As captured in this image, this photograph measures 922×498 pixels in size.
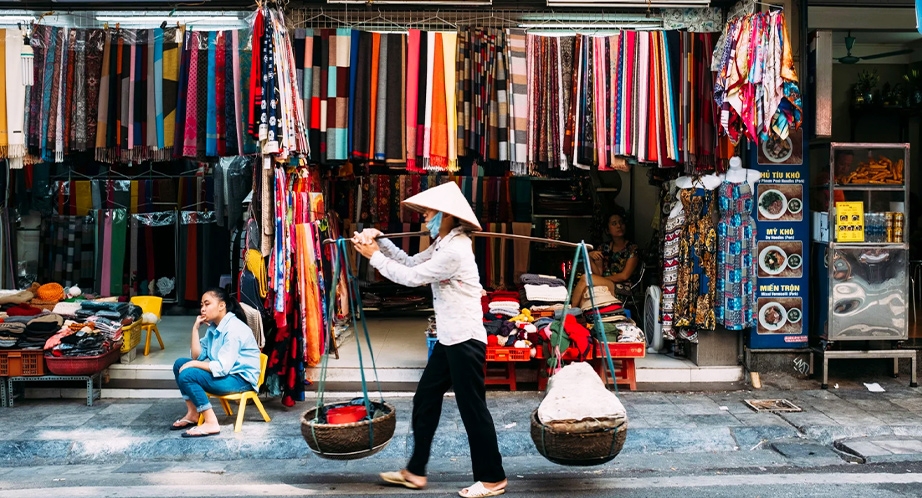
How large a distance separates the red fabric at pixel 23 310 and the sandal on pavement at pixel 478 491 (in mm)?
4894

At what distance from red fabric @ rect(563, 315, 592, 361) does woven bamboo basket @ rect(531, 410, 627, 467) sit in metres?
2.41

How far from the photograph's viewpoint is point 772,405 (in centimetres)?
717

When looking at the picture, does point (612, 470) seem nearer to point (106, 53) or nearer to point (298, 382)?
point (298, 382)

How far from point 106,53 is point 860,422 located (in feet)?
22.7

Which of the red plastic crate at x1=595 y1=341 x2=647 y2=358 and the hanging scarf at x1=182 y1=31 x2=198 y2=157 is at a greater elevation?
the hanging scarf at x1=182 y1=31 x2=198 y2=157

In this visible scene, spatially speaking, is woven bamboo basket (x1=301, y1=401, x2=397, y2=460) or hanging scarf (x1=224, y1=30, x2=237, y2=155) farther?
hanging scarf (x1=224, y1=30, x2=237, y2=155)

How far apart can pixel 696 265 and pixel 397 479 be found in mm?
3859

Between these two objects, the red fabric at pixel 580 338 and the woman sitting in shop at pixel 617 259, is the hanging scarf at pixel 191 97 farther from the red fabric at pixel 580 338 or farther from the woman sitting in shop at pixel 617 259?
the woman sitting in shop at pixel 617 259

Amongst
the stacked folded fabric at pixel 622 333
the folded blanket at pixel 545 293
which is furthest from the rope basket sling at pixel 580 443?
the folded blanket at pixel 545 293

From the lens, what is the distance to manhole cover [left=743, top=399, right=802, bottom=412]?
7059 mm

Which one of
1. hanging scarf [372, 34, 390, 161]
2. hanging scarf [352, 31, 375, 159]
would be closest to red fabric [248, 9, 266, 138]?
hanging scarf [352, 31, 375, 159]

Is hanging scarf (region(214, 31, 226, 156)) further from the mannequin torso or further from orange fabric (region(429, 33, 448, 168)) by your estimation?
the mannequin torso

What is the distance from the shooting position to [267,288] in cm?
694

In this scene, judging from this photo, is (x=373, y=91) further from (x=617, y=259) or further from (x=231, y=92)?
(x=617, y=259)
